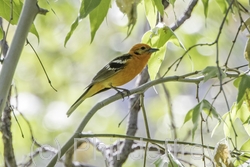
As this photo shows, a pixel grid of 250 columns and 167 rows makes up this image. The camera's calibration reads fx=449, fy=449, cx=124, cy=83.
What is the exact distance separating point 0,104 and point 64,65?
325cm

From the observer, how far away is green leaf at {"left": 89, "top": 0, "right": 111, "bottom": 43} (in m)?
1.47

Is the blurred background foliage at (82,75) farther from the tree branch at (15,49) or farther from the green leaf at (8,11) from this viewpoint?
the tree branch at (15,49)

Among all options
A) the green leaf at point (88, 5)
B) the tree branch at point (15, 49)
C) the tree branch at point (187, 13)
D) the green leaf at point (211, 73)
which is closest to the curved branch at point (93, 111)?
the green leaf at point (211, 73)

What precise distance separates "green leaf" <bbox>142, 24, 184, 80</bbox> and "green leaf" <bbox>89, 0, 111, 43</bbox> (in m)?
0.35

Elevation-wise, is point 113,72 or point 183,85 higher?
point 183,85

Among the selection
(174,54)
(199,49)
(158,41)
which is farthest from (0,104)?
(174,54)

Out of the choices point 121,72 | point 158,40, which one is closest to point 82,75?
point 121,72

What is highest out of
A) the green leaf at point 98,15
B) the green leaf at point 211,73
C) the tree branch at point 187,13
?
the tree branch at point 187,13

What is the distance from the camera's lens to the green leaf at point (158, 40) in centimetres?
177

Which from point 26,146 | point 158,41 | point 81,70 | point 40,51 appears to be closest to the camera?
point 158,41

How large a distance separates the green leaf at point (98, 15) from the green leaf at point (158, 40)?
346mm

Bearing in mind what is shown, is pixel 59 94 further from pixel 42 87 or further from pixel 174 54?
pixel 174 54

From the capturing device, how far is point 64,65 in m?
4.56

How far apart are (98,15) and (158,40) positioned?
1.33ft
